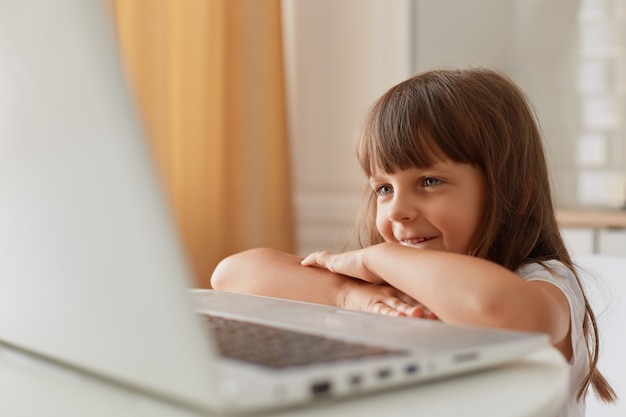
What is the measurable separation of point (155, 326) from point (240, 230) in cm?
227

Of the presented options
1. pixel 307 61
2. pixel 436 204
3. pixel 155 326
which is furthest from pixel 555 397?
pixel 307 61

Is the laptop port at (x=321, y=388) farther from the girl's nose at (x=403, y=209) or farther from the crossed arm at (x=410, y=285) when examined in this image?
the girl's nose at (x=403, y=209)

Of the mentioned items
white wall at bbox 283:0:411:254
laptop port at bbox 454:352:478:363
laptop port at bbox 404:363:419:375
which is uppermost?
laptop port at bbox 404:363:419:375

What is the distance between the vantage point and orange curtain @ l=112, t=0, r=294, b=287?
2.28 meters

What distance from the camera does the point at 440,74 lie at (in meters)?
1.11

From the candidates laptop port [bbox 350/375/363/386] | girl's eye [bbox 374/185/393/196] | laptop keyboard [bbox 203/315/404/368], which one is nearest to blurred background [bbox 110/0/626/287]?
girl's eye [bbox 374/185/393/196]

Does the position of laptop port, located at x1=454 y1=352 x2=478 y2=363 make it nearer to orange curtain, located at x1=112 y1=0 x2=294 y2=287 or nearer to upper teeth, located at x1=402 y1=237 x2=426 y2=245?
upper teeth, located at x1=402 y1=237 x2=426 y2=245

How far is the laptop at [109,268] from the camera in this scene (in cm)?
36

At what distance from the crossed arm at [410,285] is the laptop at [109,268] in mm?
140

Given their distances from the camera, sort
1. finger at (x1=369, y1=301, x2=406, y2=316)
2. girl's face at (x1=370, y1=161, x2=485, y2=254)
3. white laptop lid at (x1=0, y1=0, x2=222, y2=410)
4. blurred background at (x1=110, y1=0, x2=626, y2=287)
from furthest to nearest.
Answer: blurred background at (x1=110, y1=0, x2=626, y2=287) → girl's face at (x1=370, y1=161, x2=485, y2=254) → finger at (x1=369, y1=301, x2=406, y2=316) → white laptop lid at (x1=0, y1=0, x2=222, y2=410)

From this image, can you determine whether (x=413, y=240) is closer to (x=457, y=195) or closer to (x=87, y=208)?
(x=457, y=195)

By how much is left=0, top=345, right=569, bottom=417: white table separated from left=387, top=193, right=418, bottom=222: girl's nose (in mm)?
553

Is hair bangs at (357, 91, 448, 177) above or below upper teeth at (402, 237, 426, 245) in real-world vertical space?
above

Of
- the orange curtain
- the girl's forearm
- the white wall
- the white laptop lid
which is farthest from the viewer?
the white wall
